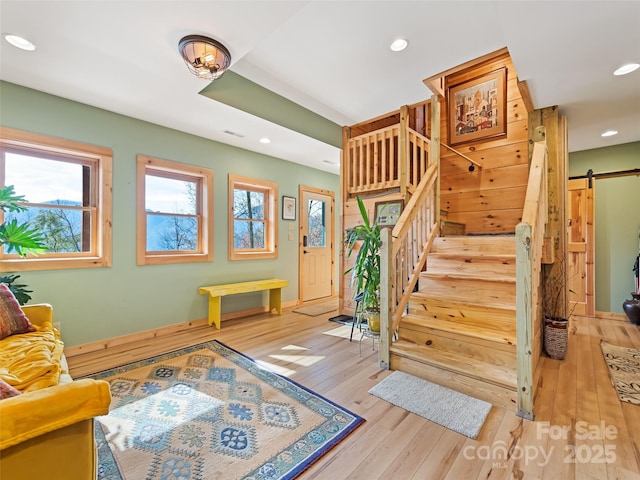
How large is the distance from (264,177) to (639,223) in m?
5.47

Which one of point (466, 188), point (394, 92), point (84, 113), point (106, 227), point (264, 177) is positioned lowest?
point (106, 227)

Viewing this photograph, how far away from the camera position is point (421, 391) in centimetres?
211

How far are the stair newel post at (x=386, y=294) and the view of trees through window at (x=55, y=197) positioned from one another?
3052 millimetres

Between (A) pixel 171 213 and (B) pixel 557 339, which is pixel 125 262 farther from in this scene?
(B) pixel 557 339

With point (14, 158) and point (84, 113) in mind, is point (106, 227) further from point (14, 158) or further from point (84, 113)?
point (84, 113)

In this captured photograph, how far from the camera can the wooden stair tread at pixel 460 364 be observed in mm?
1952

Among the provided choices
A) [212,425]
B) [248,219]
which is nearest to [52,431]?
[212,425]

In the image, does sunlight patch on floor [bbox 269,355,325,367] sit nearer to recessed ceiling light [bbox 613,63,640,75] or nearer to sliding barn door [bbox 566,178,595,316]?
recessed ceiling light [bbox 613,63,640,75]

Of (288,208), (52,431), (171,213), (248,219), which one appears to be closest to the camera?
(52,431)

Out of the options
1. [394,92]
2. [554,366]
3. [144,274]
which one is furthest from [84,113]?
[554,366]


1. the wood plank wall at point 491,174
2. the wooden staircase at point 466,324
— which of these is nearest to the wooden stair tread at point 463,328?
the wooden staircase at point 466,324

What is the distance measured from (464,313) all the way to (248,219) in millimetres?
3253

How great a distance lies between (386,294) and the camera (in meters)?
2.49

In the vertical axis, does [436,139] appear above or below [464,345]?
above
